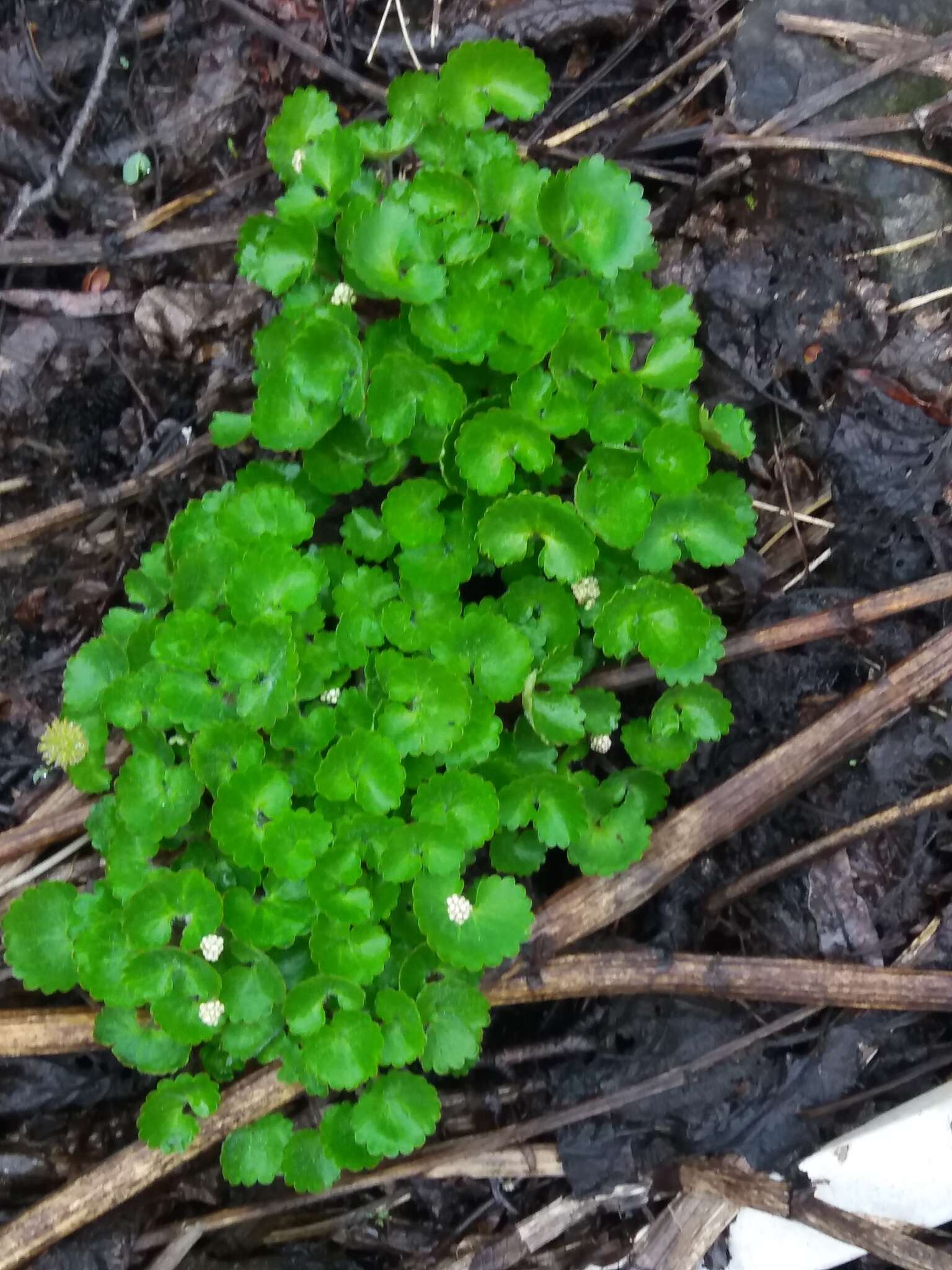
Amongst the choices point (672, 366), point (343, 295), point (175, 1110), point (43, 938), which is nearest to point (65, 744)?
point (43, 938)

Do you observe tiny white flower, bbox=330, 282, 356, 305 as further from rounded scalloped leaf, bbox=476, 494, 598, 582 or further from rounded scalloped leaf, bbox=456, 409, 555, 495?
rounded scalloped leaf, bbox=476, 494, 598, 582

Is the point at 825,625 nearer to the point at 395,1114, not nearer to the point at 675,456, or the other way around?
the point at 675,456

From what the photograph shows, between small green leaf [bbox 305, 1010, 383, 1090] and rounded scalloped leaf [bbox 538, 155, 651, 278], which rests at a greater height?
rounded scalloped leaf [bbox 538, 155, 651, 278]

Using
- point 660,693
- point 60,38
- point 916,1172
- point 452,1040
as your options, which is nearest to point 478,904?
point 452,1040

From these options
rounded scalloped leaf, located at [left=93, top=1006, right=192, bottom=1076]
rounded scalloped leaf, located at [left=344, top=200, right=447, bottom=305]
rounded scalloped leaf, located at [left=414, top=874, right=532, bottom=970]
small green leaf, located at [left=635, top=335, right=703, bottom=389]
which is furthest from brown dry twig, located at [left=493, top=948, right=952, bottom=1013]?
rounded scalloped leaf, located at [left=344, top=200, right=447, bottom=305]

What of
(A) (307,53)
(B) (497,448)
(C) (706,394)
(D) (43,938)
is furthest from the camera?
(A) (307,53)

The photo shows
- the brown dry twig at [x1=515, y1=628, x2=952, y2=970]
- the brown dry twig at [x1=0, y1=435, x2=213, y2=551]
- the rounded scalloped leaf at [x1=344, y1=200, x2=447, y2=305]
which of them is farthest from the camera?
the brown dry twig at [x1=0, y1=435, x2=213, y2=551]
